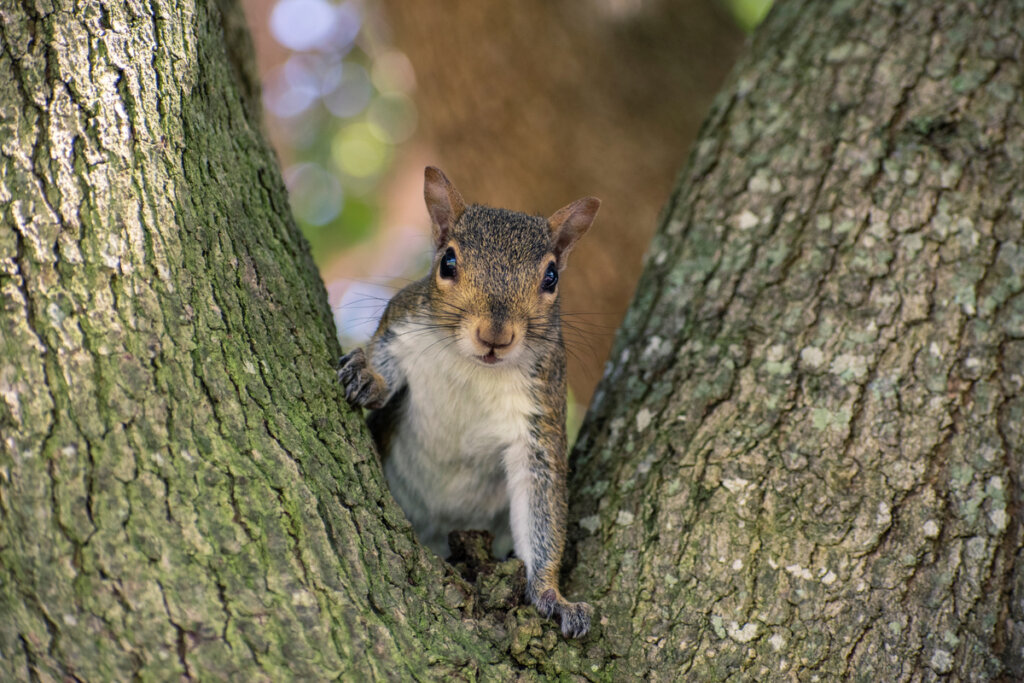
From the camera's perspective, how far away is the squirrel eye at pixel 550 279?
2820 mm

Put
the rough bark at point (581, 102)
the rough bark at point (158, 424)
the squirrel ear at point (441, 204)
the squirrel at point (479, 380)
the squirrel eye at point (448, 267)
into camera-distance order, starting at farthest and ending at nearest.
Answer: the rough bark at point (581, 102) < the squirrel ear at point (441, 204) < the squirrel eye at point (448, 267) < the squirrel at point (479, 380) < the rough bark at point (158, 424)

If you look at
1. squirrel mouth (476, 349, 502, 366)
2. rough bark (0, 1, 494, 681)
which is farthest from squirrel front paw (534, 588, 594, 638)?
squirrel mouth (476, 349, 502, 366)

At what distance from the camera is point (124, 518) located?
1625 mm

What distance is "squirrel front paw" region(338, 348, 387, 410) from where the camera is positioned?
2.45m

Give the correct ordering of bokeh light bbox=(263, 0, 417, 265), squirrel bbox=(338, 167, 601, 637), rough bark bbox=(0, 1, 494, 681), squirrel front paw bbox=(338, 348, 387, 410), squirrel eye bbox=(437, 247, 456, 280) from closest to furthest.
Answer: rough bark bbox=(0, 1, 494, 681) → squirrel front paw bbox=(338, 348, 387, 410) → squirrel bbox=(338, 167, 601, 637) → squirrel eye bbox=(437, 247, 456, 280) → bokeh light bbox=(263, 0, 417, 265)

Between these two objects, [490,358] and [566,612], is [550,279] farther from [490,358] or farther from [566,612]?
[566,612]

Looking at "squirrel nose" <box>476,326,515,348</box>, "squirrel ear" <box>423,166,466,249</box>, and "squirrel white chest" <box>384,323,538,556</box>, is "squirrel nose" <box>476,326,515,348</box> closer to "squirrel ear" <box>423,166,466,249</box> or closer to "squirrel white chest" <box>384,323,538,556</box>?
"squirrel white chest" <box>384,323,538,556</box>

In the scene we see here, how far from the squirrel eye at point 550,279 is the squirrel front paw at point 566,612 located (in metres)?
0.98

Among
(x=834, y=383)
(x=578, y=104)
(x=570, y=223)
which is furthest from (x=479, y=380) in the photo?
(x=578, y=104)

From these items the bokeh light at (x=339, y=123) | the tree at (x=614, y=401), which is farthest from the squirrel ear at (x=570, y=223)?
the bokeh light at (x=339, y=123)

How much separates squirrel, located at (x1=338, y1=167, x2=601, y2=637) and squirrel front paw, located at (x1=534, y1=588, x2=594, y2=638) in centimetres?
6

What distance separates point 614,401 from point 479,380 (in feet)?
1.49

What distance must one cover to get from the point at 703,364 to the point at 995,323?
835 mm

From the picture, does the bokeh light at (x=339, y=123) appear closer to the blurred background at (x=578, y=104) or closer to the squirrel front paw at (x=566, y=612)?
the blurred background at (x=578, y=104)
